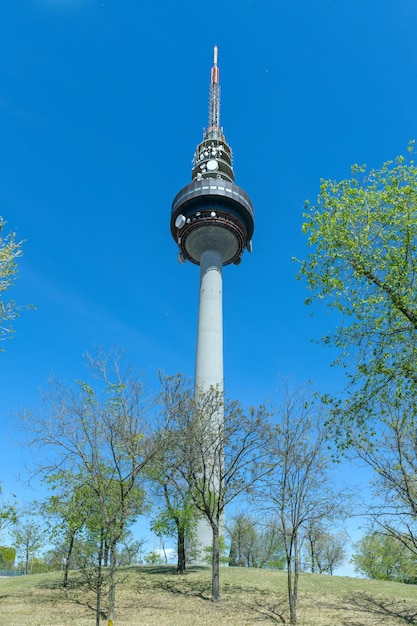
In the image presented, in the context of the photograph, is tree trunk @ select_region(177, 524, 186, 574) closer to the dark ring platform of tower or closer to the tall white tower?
the tall white tower

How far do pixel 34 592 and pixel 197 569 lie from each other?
40.3ft

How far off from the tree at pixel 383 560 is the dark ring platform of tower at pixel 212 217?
40363 millimetres

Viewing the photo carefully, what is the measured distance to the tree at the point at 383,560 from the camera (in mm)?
47625

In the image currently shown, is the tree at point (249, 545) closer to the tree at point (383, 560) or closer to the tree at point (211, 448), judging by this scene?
the tree at point (383, 560)

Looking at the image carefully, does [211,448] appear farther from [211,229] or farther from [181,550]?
[211,229]

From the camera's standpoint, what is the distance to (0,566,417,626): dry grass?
1888 centimetres

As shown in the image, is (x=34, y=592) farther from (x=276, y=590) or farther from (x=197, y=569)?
(x=276, y=590)

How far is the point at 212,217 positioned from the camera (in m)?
61.0

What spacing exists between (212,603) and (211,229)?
47754 mm

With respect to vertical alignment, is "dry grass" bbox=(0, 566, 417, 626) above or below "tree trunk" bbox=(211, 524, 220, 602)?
below

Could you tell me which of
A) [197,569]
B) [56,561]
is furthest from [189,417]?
[197,569]

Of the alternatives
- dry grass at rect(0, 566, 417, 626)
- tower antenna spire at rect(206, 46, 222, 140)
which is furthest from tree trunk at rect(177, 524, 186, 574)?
tower antenna spire at rect(206, 46, 222, 140)

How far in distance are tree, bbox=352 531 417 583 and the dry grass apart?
2120cm

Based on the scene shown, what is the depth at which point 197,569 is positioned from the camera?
3372cm
